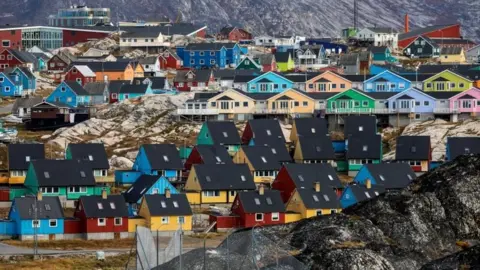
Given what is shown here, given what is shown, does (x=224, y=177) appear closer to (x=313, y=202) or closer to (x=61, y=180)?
(x=313, y=202)

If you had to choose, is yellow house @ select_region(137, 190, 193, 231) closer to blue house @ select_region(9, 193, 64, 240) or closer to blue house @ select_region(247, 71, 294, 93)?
blue house @ select_region(9, 193, 64, 240)

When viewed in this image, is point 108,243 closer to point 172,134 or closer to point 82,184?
point 82,184

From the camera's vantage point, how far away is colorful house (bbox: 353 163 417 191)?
66.6 m

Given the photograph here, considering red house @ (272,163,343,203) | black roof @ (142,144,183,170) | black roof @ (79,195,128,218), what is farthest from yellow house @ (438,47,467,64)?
black roof @ (79,195,128,218)

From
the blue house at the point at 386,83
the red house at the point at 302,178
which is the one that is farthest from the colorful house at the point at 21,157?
the blue house at the point at 386,83

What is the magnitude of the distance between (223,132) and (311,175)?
12677 millimetres

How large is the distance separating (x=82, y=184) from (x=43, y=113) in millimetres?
19697

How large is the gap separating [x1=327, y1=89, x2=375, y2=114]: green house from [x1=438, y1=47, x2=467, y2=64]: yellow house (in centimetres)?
2904

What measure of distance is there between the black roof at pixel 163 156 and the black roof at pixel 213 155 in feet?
3.61

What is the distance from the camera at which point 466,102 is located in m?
86.1

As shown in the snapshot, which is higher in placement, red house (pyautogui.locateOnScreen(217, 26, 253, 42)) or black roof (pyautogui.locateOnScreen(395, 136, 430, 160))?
red house (pyautogui.locateOnScreen(217, 26, 253, 42))

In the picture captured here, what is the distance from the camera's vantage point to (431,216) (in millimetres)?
32656

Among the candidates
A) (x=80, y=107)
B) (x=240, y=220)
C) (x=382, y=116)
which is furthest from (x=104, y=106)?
(x=240, y=220)

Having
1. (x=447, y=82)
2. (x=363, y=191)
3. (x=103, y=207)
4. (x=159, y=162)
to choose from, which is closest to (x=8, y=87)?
(x=447, y=82)
